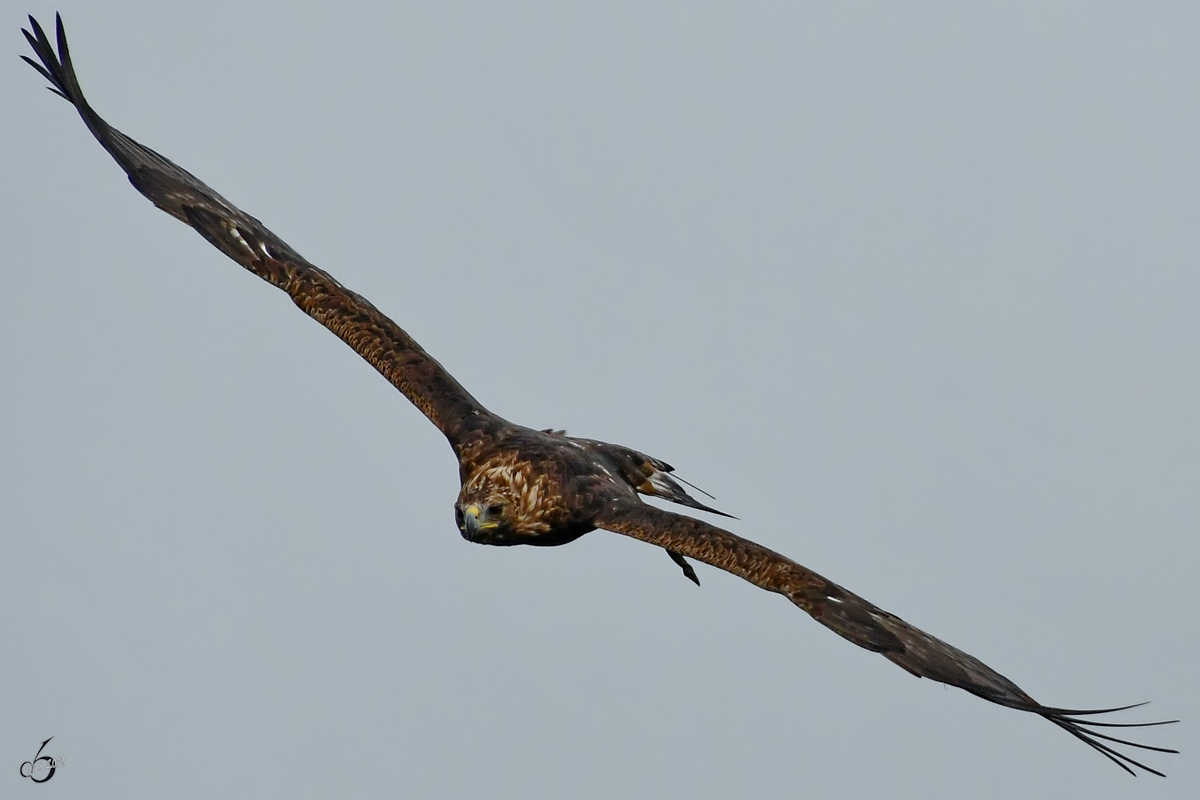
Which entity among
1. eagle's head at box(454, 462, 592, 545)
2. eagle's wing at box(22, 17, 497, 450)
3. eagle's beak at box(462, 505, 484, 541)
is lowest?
eagle's beak at box(462, 505, 484, 541)

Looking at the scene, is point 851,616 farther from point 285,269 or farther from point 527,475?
point 285,269

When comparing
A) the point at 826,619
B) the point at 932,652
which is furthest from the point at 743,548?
the point at 932,652

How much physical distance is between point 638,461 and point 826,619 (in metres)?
3.29

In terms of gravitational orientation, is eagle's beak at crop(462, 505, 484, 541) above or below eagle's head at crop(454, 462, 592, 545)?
below

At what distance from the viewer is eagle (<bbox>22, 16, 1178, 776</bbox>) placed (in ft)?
31.8

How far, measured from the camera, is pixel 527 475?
10.9m

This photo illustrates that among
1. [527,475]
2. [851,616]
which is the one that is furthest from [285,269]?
[851,616]

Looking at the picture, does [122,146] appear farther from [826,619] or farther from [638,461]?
[826,619]

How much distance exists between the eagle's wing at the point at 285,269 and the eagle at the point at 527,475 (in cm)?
1

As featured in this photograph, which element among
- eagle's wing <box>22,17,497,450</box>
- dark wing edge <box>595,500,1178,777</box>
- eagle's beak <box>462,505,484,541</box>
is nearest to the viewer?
dark wing edge <box>595,500,1178,777</box>

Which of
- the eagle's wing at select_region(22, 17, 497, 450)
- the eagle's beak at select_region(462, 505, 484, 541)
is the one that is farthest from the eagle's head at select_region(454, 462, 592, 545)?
the eagle's wing at select_region(22, 17, 497, 450)

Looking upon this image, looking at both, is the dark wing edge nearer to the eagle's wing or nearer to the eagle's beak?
the eagle's beak

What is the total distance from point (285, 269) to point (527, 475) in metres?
2.70

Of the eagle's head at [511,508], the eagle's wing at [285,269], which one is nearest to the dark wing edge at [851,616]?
the eagle's head at [511,508]
